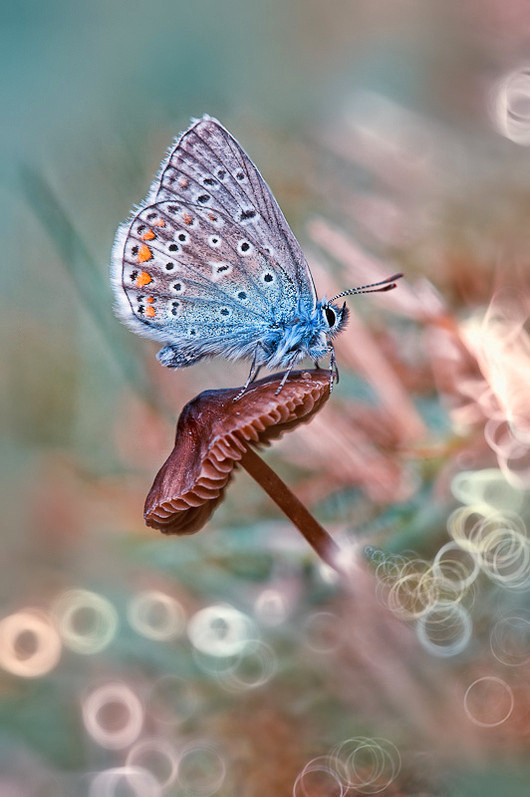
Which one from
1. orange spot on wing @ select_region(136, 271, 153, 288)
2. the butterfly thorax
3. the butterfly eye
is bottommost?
the butterfly thorax

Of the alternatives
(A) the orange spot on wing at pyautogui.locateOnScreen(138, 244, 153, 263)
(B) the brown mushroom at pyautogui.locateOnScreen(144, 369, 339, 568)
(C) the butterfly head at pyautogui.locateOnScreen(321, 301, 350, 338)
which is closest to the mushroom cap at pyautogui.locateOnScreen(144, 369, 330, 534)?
(B) the brown mushroom at pyautogui.locateOnScreen(144, 369, 339, 568)

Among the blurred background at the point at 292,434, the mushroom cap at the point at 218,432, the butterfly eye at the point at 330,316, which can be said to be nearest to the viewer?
the mushroom cap at the point at 218,432

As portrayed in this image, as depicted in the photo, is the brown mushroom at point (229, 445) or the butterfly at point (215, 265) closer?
the brown mushroom at point (229, 445)

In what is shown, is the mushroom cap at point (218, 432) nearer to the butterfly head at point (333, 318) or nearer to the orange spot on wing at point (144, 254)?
the butterfly head at point (333, 318)

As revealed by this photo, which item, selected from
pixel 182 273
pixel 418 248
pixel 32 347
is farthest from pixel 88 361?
pixel 418 248

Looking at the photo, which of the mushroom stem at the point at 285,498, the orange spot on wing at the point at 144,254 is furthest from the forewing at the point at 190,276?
the mushroom stem at the point at 285,498

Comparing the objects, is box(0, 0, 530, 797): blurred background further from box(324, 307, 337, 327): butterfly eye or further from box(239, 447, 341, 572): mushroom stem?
box(324, 307, 337, 327): butterfly eye

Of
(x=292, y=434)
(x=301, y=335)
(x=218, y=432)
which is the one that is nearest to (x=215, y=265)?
(x=301, y=335)

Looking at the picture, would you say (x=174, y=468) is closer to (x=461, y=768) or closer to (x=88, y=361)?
(x=461, y=768)
